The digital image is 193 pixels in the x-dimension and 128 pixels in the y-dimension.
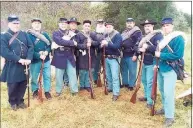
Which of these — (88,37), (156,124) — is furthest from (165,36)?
(88,37)

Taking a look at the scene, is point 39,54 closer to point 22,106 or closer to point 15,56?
point 15,56

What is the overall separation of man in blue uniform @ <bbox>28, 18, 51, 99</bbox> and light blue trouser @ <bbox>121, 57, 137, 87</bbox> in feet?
6.59

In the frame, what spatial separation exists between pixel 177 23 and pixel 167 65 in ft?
31.8

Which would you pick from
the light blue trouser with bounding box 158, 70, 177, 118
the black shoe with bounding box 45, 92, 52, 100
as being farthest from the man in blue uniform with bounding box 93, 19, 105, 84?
the light blue trouser with bounding box 158, 70, 177, 118

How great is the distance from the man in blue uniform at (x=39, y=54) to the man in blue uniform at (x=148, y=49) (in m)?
2.24

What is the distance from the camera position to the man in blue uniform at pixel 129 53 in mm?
8719

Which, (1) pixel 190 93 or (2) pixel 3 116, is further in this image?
(1) pixel 190 93

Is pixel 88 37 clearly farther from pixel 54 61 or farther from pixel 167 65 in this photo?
pixel 167 65

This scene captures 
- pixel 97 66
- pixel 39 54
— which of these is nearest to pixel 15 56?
pixel 39 54

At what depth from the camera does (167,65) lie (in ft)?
22.4

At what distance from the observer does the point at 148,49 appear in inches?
299

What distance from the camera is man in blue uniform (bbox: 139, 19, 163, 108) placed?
7607 mm

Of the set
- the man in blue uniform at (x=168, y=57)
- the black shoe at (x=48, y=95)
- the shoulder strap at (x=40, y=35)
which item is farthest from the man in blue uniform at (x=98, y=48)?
the man in blue uniform at (x=168, y=57)

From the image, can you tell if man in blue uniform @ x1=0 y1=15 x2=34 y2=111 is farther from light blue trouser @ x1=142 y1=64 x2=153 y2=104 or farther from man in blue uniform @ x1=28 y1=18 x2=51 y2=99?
light blue trouser @ x1=142 y1=64 x2=153 y2=104
